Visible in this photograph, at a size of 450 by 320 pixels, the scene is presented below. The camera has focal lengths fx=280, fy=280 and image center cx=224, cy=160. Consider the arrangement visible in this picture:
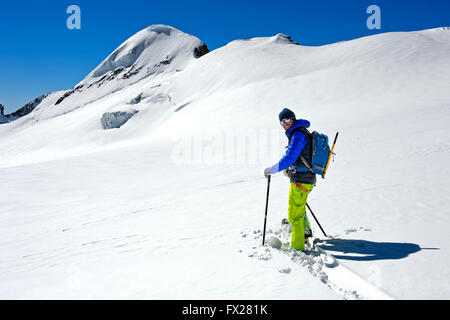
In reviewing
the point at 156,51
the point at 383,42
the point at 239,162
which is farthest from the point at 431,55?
the point at 156,51

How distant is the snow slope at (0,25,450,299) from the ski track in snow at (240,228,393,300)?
20mm

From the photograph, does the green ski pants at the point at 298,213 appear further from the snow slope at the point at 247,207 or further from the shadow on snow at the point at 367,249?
the shadow on snow at the point at 367,249

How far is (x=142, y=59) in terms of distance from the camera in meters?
79.0

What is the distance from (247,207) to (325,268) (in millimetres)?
3644

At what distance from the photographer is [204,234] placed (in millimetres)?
5824

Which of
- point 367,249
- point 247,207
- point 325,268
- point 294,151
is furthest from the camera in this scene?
point 247,207

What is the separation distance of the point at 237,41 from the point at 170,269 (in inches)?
2113

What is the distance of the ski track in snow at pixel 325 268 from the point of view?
3.27m

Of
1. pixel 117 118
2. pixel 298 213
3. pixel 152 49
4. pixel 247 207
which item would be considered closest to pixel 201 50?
pixel 152 49

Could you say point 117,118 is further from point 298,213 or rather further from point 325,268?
point 325,268

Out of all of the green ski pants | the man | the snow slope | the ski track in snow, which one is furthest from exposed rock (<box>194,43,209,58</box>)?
the ski track in snow

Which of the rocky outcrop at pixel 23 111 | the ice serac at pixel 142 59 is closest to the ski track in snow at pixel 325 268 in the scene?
the ice serac at pixel 142 59

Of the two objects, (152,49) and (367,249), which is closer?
(367,249)
